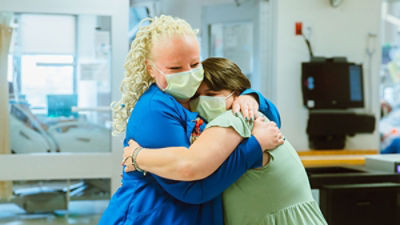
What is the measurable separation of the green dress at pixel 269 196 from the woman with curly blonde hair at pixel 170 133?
1.4 inches

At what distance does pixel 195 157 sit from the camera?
1.06 meters

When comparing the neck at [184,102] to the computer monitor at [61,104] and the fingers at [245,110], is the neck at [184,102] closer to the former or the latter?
the fingers at [245,110]

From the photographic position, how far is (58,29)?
2879 millimetres

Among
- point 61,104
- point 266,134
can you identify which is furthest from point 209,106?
point 61,104

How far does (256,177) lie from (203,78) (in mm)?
328

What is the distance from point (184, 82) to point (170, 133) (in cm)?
16

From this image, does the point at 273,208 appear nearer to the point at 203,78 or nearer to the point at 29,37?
the point at 203,78

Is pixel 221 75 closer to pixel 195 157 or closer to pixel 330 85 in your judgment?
pixel 195 157

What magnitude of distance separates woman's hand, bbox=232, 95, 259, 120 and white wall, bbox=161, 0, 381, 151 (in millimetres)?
2220

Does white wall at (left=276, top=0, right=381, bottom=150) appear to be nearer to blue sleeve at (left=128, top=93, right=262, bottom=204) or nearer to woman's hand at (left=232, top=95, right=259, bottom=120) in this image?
woman's hand at (left=232, top=95, right=259, bottom=120)

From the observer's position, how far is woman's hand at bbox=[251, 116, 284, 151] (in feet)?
3.82

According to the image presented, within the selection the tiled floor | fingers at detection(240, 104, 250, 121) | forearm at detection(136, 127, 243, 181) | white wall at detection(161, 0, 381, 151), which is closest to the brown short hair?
fingers at detection(240, 104, 250, 121)

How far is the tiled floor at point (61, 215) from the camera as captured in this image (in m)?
3.03

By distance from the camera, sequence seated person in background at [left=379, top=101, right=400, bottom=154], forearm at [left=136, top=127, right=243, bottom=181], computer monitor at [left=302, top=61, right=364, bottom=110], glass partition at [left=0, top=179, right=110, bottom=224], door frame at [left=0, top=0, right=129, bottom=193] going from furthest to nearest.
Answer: seated person in background at [left=379, top=101, right=400, bottom=154], computer monitor at [left=302, top=61, right=364, bottom=110], glass partition at [left=0, top=179, right=110, bottom=224], door frame at [left=0, top=0, right=129, bottom=193], forearm at [left=136, top=127, right=243, bottom=181]
